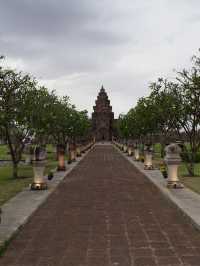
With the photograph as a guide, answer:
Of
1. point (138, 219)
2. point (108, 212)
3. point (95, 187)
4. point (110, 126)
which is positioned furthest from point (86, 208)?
point (110, 126)

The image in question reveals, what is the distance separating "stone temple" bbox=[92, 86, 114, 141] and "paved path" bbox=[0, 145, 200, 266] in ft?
399

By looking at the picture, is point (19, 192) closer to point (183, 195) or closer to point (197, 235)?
point (183, 195)

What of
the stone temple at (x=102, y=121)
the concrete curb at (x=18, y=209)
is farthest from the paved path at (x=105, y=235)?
the stone temple at (x=102, y=121)

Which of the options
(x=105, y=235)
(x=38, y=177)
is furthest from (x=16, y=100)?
(x=105, y=235)

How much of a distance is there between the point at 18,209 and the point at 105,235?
11.9ft

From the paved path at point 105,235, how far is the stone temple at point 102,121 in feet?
399

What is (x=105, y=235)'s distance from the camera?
368 inches

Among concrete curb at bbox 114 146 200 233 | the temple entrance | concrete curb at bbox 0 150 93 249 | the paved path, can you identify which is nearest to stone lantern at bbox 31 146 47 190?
concrete curb at bbox 0 150 93 249

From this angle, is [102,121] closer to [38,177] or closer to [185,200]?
[38,177]

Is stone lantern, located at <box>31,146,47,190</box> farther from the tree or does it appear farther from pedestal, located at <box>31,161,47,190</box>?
the tree

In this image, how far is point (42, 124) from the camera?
26.3 metres

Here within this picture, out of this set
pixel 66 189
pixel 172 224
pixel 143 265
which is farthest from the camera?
pixel 66 189

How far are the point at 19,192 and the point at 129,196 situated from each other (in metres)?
3.64

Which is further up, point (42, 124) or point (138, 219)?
point (42, 124)
